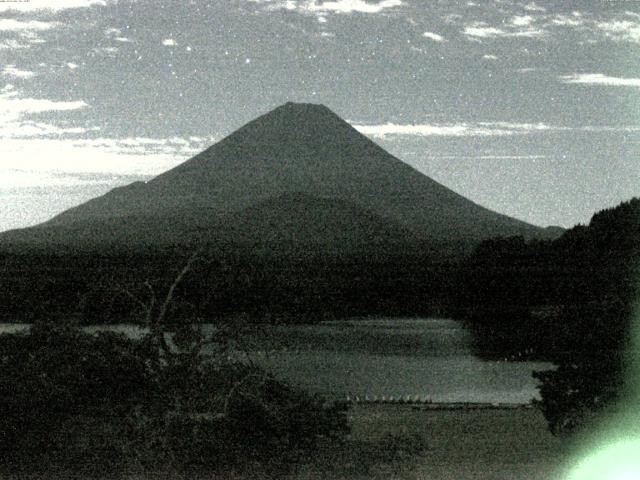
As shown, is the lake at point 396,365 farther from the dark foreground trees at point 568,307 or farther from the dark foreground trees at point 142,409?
the dark foreground trees at point 568,307

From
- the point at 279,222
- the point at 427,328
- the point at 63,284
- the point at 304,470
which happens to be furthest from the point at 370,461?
the point at 279,222

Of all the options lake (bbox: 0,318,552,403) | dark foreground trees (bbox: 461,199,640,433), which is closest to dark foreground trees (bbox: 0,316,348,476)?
Answer: lake (bbox: 0,318,552,403)

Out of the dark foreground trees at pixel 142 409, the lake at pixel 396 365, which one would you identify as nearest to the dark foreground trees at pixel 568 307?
the lake at pixel 396 365

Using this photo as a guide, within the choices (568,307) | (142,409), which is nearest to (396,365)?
(568,307)

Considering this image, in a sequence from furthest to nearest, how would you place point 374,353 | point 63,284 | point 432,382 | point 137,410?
1. point 374,353
2. point 432,382
3. point 63,284
4. point 137,410

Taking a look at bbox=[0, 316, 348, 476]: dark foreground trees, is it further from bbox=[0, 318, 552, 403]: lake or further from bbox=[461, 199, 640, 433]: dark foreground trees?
bbox=[461, 199, 640, 433]: dark foreground trees

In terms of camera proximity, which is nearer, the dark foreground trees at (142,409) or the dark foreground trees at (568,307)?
the dark foreground trees at (142,409)

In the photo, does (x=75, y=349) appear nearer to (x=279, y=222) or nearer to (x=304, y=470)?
(x=304, y=470)

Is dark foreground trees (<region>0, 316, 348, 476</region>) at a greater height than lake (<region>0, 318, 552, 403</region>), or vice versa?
dark foreground trees (<region>0, 316, 348, 476</region>)
